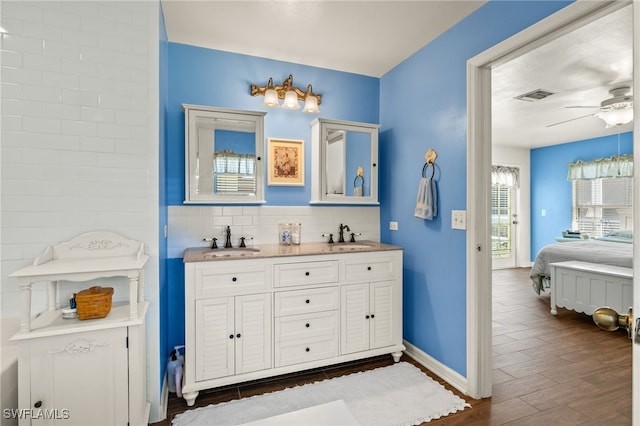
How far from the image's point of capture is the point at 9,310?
1773mm

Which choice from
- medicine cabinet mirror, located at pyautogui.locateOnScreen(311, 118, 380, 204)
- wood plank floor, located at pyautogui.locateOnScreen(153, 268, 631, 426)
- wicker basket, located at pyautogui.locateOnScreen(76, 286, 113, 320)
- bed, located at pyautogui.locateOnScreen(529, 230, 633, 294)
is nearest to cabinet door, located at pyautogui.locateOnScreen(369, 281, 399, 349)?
wood plank floor, located at pyautogui.locateOnScreen(153, 268, 631, 426)

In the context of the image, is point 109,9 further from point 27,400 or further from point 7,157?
point 27,400

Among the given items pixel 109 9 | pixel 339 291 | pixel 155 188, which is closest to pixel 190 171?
pixel 155 188

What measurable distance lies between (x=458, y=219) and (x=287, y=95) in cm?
176

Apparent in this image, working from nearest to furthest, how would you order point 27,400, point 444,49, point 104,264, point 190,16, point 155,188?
1. point 27,400
2. point 104,264
3. point 155,188
4. point 190,16
5. point 444,49

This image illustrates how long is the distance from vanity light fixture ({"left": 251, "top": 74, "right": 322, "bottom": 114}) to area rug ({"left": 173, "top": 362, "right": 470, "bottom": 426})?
2.26 metres

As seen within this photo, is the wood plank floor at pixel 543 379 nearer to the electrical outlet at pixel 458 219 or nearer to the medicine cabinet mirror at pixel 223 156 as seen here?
the electrical outlet at pixel 458 219

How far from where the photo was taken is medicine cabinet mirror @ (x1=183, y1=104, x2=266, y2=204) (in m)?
2.53

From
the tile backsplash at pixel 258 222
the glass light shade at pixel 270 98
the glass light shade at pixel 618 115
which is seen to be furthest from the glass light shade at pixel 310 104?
the glass light shade at pixel 618 115

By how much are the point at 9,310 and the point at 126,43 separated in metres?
1.65

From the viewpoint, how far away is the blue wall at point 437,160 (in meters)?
2.23

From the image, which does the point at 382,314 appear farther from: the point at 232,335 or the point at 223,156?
the point at 223,156

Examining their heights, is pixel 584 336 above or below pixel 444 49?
below

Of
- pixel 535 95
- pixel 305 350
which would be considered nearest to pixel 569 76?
pixel 535 95
